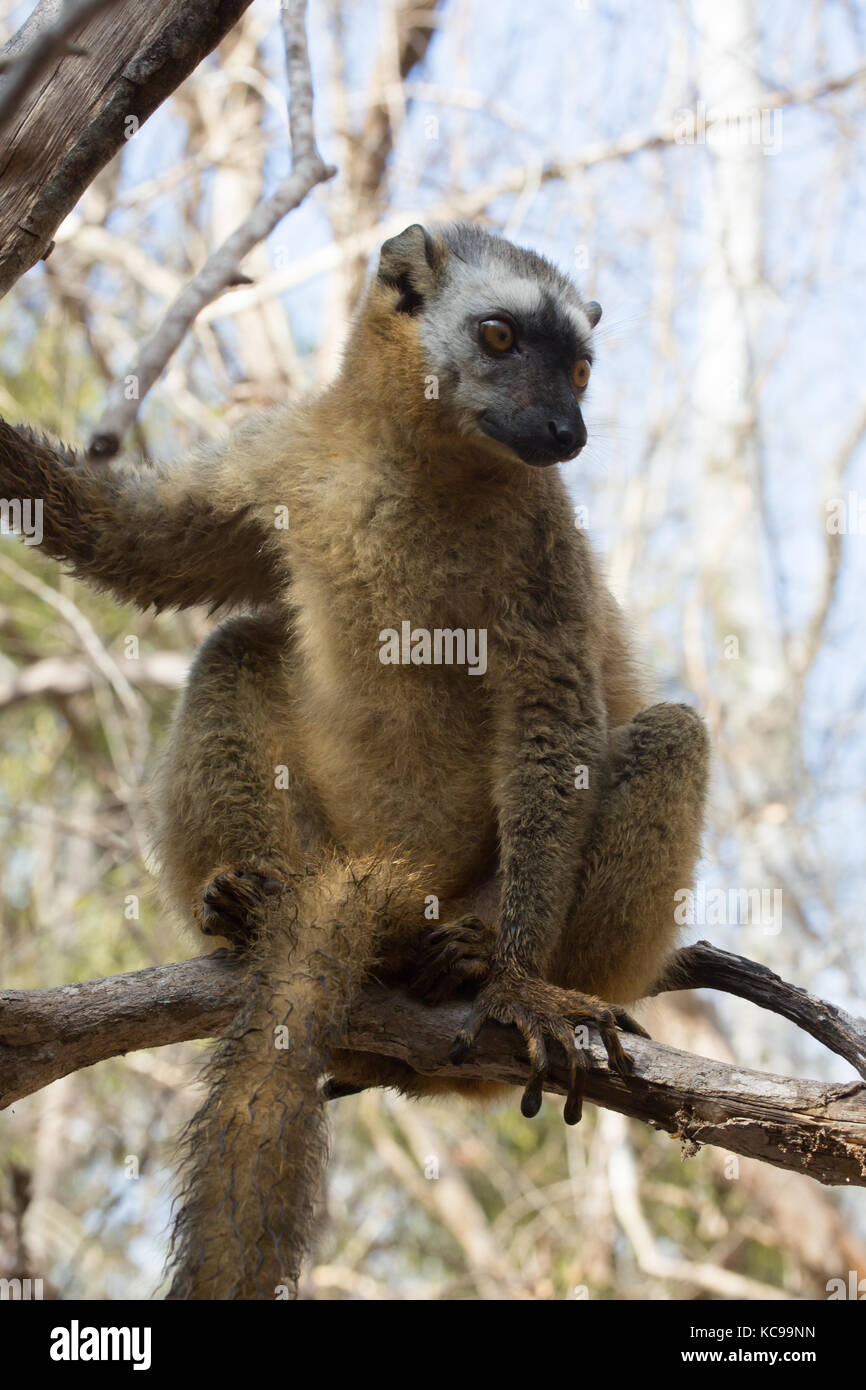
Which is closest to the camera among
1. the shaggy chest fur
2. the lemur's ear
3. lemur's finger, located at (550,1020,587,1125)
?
lemur's finger, located at (550,1020,587,1125)

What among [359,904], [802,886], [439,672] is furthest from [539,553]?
[802,886]

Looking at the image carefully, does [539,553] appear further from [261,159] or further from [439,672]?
[261,159]

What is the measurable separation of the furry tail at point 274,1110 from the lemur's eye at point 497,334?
7.61 feet

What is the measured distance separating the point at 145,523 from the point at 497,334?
1.73 meters

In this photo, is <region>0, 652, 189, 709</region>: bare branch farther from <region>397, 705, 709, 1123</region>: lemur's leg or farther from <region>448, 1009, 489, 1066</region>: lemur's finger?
<region>448, 1009, 489, 1066</region>: lemur's finger

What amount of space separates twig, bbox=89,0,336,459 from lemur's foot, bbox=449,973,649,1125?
110 inches

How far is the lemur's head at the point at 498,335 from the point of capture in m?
5.02

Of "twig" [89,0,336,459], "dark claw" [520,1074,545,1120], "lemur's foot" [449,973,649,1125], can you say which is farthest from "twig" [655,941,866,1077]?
"twig" [89,0,336,459]

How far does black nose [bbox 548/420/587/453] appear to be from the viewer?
4926 mm

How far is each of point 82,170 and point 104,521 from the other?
5.63 feet

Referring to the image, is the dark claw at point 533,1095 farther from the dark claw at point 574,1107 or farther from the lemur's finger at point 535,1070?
the dark claw at point 574,1107

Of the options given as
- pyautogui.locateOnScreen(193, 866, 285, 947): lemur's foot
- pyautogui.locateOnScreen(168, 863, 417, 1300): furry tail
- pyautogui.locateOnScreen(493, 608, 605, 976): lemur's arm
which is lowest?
pyautogui.locateOnScreen(168, 863, 417, 1300): furry tail

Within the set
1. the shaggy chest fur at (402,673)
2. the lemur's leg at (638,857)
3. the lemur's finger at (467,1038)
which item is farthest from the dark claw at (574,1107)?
the shaggy chest fur at (402,673)

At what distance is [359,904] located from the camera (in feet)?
15.4
